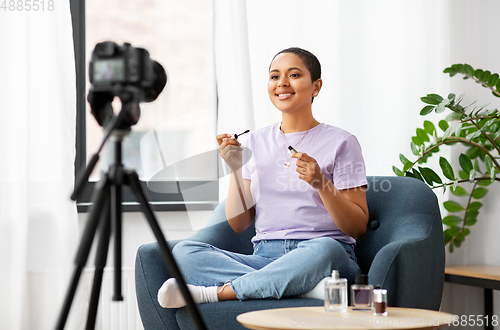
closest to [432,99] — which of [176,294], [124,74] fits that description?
[176,294]

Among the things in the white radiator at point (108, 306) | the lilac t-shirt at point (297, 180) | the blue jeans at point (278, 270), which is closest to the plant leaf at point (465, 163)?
the lilac t-shirt at point (297, 180)

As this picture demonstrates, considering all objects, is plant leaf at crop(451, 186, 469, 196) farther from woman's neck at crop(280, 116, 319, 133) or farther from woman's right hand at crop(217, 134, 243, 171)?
woman's right hand at crop(217, 134, 243, 171)

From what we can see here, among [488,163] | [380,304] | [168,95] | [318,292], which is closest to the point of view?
[380,304]

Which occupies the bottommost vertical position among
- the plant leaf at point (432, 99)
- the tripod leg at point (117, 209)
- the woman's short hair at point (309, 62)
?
the tripod leg at point (117, 209)

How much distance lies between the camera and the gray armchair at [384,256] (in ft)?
4.49

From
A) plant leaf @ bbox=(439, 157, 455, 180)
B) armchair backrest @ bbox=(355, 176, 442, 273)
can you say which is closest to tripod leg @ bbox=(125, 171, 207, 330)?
armchair backrest @ bbox=(355, 176, 442, 273)

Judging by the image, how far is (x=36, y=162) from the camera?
2145 mm

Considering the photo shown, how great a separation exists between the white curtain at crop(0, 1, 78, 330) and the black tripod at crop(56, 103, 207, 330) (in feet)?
4.24

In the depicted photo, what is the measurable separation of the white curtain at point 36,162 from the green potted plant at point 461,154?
1493 millimetres

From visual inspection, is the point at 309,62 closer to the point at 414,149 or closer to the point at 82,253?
the point at 414,149

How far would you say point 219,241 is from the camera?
1.81 meters

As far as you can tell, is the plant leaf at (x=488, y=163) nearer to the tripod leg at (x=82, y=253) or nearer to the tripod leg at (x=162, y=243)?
the tripod leg at (x=162, y=243)

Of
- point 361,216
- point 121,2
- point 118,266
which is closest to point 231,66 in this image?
point 121,2

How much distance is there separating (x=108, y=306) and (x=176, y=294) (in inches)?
36.8
